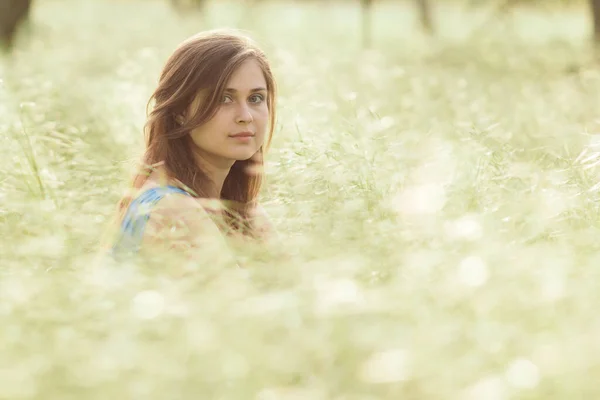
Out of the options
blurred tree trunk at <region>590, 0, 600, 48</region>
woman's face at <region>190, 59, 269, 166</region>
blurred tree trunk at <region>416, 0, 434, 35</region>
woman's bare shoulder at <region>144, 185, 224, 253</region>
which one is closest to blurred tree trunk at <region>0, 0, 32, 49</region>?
blurred tree trunk at <region>590, 0, 600, 48</region>

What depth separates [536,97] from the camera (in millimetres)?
6965

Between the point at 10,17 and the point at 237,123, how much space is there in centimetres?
838

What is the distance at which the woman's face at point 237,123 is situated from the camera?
3455mm

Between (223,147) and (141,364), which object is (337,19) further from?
(141,364)

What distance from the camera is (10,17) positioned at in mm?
10820

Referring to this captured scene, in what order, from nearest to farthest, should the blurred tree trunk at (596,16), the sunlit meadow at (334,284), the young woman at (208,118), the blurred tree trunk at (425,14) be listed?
the sunlit meadow at (334,284)
the young woman at (208,118)
the blurred tree trunk at (596,16)
the blurred tree trunk at (425,14)

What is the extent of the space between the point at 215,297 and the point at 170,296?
0.41ft

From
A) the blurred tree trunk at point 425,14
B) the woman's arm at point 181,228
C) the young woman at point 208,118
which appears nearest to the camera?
the woman's arm at point 181,228

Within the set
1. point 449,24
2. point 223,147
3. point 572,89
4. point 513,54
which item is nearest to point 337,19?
point 449,24

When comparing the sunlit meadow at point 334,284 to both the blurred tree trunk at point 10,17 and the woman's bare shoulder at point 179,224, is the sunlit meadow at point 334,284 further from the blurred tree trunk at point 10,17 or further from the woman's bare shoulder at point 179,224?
the blurred tree trunk at point 10,17

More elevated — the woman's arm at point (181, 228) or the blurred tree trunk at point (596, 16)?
the blurred tree trunk at point (596, 16)

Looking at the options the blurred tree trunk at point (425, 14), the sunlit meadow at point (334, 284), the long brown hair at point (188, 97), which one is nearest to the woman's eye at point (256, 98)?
the long brown hair at point (188, 97)

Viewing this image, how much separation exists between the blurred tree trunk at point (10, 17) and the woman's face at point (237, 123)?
26.2 ft

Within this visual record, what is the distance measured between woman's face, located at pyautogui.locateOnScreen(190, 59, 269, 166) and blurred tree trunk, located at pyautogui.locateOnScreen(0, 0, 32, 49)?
7.98 metres
